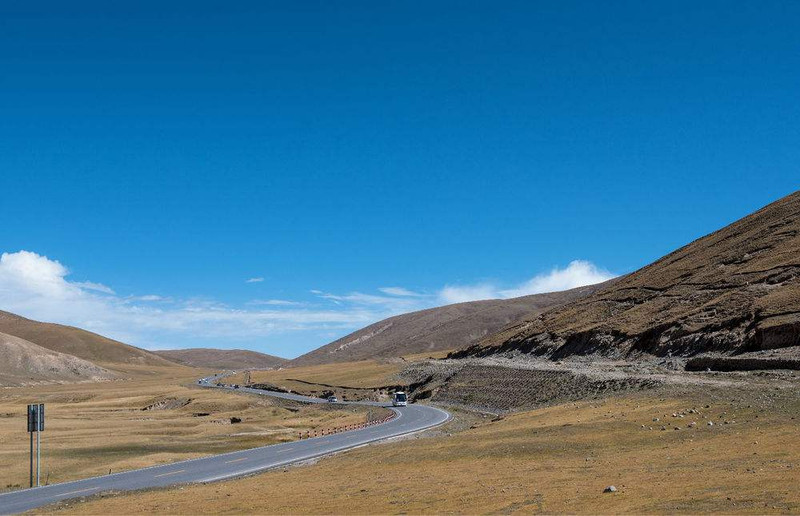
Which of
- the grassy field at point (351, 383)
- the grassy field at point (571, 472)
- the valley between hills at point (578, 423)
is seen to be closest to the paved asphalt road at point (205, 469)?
the valley between hills at point (578, 423)

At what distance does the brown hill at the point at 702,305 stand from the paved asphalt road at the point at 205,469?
34.5 meters

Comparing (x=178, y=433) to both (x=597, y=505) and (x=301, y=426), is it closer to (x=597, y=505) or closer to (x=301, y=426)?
(x=301, y=426)

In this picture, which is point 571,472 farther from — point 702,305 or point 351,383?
point 351,383

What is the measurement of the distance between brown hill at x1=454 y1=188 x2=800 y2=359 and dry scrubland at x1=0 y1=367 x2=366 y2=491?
36587 millimetres

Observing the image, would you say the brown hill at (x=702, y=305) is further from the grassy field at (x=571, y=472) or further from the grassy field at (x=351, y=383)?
the grassy field at (x=571, y=472)

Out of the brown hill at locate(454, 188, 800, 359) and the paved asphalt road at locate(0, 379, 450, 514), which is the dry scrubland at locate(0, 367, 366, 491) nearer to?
the paved asphalt road at locate(0, 379, 450, 514)

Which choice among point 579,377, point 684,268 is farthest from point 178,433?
point 684,268

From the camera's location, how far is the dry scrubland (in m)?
47.8

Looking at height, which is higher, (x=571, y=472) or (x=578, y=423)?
(x=578, y=423)

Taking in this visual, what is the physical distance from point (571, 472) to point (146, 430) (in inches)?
2285

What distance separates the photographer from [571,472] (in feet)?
86.2

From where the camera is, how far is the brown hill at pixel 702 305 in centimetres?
7062

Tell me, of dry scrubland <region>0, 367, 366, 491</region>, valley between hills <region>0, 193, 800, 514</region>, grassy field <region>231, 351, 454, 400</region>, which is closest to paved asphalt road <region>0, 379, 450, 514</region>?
valley between hills <region>0, 193, 800, 514</region>

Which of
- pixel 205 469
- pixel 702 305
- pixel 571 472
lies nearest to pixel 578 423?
pixel 571 472
